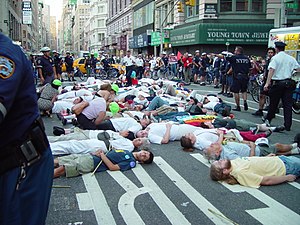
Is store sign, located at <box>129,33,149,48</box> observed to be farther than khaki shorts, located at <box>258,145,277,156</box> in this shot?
Yes

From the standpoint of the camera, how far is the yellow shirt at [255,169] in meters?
5.17

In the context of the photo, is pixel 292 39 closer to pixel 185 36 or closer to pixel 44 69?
pixel 44 69

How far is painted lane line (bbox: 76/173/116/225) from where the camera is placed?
4.13 metres

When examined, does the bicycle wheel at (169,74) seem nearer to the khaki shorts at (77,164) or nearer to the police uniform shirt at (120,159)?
the police uniform shirt at (120,159)

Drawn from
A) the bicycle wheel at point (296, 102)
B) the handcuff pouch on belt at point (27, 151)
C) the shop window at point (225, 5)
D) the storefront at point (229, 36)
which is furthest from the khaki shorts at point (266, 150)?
the shop window at point (225, 5)

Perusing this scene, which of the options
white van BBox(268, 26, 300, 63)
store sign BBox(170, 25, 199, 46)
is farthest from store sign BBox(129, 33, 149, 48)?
white van BBox(268, 26, 300, 63)

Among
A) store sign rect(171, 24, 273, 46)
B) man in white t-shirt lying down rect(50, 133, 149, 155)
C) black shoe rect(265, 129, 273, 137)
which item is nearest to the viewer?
man in white t-shirt lying down rect(50, 133, 149, 155)

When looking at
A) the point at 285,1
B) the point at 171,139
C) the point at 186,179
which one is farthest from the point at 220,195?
the point at 285,1

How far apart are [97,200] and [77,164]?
1083 millimetres

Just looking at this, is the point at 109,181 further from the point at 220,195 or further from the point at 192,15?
the point at 192,15

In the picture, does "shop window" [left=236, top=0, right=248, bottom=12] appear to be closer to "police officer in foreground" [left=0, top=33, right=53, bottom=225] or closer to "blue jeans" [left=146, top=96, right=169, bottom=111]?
"blue jeans" [left=146, top=96, right=169, bottom=111]

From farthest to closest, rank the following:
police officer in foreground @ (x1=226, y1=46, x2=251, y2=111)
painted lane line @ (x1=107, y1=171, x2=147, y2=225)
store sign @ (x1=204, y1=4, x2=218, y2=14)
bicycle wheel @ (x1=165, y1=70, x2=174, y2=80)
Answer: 1. store sign @ (x1=204, y1=4, x2=218, y2=14)
2. bicycle wheel @ (x1=165, y1=70, x2=174, y2=80)
3. police officer in foreground @ (x1=226, y1=46, x2=251, y2=111)
4. painted lane line @ (x1=107, y1=171, x2=147, y2=225)

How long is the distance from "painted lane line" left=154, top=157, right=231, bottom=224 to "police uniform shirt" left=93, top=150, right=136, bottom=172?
1.72 ft

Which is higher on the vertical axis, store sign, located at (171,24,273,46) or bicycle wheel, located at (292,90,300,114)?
store sign, located at (171,24,273,46)
